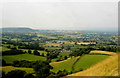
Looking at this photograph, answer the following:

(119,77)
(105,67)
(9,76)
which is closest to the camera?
(119,77)

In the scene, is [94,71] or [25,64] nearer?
[94,71]

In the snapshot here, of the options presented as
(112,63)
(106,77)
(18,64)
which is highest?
(112,63)

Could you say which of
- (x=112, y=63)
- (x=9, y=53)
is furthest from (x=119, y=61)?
(x=9, y=53)

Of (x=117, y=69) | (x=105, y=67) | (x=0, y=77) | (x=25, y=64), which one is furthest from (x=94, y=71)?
(x=25, y=64)

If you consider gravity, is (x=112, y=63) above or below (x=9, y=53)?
above

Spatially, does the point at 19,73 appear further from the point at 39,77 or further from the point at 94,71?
the point at 94,71

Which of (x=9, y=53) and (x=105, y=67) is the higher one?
(x=105, y=67)

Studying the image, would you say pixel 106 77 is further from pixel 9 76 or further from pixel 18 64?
pixel 18 64

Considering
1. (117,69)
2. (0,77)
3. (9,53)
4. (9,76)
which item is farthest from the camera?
(9,53)

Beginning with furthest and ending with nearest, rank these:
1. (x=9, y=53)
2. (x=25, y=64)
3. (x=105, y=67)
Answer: (x=9, y=53) → (x=25, y=64) → (x=105, y=67)
